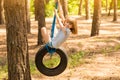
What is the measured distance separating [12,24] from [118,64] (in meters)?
6.04

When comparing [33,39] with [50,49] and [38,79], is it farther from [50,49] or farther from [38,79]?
[50,49]

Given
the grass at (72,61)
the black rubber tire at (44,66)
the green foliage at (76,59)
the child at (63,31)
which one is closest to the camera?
the child at (63,31)

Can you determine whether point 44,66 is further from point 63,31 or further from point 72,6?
point 72,6

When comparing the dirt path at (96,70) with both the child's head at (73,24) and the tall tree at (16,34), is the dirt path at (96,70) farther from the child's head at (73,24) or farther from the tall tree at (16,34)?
the child's head at (73,24)

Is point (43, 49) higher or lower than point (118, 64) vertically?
higher

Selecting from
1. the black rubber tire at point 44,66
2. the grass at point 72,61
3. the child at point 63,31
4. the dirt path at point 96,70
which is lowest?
the dirt path at point 96,70

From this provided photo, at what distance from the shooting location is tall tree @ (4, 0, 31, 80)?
760 centimetres

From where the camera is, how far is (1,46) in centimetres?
1712

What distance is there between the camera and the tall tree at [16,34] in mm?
7598

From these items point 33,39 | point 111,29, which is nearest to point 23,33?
point 33,39

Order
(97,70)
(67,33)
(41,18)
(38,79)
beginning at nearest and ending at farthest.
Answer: (67,33)
(38,79)
(97,70)
(41,18)

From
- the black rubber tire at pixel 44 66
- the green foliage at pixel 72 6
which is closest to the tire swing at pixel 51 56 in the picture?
the black rubber tire at pixel 44 66

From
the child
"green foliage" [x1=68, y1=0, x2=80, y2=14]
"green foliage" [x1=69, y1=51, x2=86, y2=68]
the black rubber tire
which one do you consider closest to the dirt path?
"green foliage" [x1=69, y1=51, x2=86, y2=68]

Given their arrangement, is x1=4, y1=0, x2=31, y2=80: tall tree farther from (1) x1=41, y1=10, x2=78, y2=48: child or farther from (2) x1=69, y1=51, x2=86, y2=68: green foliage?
(2) x1=69, y1=51, x2=86, y2=68: green foliage
